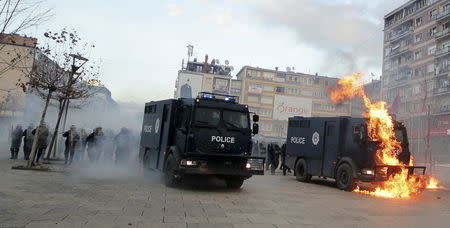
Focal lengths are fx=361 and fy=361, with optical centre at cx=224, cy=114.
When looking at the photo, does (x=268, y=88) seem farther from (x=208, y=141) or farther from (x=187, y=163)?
(x=187, y=163)

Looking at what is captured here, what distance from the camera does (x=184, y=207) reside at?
8.17 metres

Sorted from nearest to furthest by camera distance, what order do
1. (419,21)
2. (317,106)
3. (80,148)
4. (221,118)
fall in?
1. (221,118)
2. (80,148)
3. (419,21)
4. (317,106)

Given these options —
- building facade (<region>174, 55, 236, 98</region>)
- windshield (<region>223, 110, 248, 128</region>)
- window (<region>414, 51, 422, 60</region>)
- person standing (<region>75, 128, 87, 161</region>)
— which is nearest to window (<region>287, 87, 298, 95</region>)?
building facade (<region>174, 55, 236, 98</region>)

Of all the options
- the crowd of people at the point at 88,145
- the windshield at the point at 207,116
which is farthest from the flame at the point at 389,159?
the crowd of people at the point at 88,145

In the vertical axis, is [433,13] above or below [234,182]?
above

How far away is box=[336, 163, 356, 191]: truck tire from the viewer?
1304cm

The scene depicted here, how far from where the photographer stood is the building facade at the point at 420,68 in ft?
134

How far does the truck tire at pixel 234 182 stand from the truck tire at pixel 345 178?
13.3 feet

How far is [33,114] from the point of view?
105ft

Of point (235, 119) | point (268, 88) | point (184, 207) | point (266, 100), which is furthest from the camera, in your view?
point (268, 88)

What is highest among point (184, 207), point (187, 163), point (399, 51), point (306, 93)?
point (399, 51)

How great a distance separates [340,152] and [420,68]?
41.9m

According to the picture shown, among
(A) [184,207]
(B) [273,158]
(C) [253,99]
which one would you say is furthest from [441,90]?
(C) [253,99]

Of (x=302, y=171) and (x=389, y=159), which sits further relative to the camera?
(x=302, y=171)
